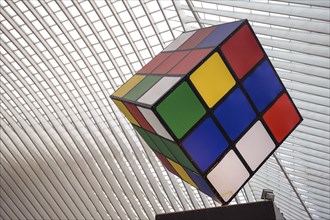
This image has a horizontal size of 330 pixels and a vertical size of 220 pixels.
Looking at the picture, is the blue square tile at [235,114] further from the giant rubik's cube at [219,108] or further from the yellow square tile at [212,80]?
the yellow square tile at [212,80]

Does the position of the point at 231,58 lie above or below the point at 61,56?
below

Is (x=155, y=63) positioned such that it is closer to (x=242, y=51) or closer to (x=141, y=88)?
(x=141, y=88)

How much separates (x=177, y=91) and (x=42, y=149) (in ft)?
118

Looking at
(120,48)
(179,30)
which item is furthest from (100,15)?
(179,30)

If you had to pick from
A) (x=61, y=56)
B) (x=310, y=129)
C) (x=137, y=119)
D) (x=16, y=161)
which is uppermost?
(x=61, y=56)

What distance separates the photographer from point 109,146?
34.6 metres

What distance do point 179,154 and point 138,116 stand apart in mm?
912

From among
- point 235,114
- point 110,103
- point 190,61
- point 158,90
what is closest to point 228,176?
point 235,114

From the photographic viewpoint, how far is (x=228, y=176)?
5.93 metres

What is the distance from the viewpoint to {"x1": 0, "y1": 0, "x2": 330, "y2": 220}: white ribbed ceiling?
1750 cm

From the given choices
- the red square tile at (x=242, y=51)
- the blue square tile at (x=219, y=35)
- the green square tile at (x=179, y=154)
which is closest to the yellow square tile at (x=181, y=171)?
the green square tile at (x=179, y=154)

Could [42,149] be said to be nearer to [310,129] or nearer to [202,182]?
[310,129]

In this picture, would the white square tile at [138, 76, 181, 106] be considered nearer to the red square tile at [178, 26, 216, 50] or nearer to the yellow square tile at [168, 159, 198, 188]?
the red square tile at [178, 26, 216, 50]

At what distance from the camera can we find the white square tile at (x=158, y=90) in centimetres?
549
